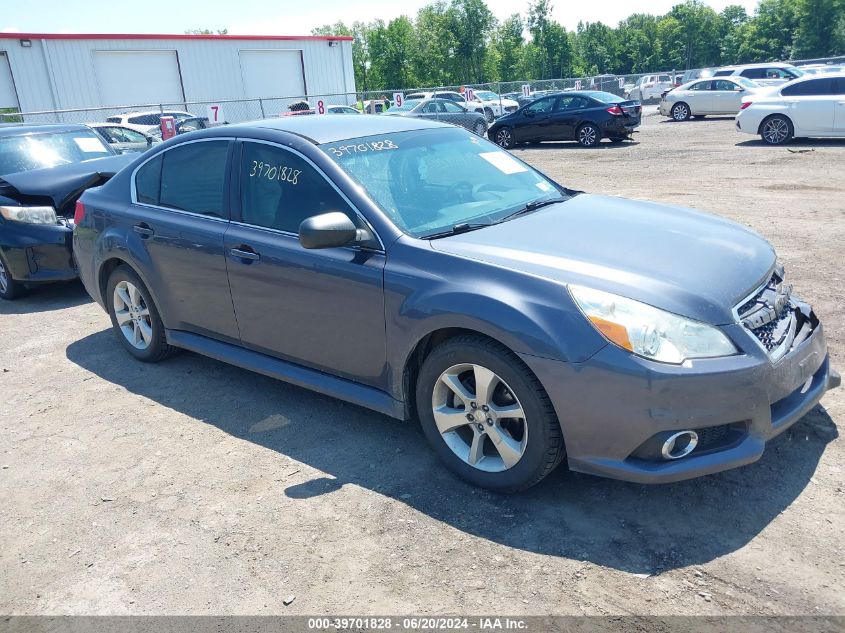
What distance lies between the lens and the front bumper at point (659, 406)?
2996 millimetres

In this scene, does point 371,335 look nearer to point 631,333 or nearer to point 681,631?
point 631,333

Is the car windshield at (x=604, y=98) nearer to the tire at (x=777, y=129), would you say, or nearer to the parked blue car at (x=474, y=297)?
the tire at (x=777, y=129)

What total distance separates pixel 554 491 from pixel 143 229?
11.0 ft

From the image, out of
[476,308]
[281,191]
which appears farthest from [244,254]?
[476,308]

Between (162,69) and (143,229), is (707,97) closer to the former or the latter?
(143,229)

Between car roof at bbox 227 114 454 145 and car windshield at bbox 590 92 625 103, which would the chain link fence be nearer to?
car windshield at bbox 590 92 625 103

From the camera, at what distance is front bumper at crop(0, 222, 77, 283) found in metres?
7.40

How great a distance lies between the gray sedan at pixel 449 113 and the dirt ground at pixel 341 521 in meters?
18.0

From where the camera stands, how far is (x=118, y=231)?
17.5 feet

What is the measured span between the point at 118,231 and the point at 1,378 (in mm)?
1524

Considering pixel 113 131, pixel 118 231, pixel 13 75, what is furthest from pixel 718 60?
pixel 118 231

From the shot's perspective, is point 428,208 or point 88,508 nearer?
point 88,508

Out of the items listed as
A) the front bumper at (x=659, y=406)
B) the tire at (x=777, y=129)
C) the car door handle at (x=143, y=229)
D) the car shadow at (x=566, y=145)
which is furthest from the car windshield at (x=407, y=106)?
the front bumper at (x=659, y=406)

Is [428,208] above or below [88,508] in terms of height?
above
